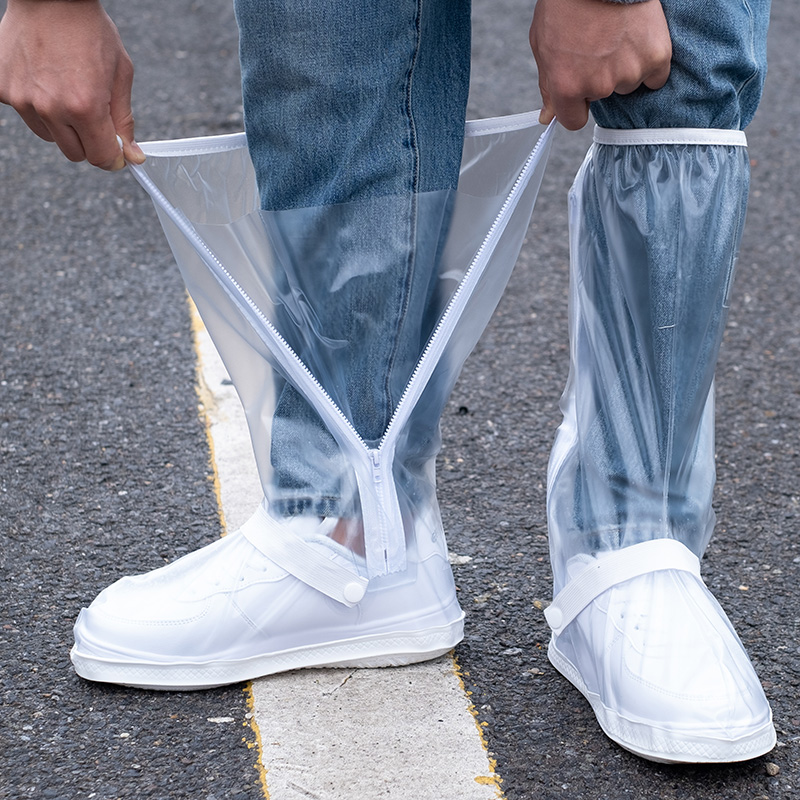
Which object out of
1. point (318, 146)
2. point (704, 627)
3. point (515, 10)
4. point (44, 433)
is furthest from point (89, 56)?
point (515, 10)

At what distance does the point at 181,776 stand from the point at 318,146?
750 mm

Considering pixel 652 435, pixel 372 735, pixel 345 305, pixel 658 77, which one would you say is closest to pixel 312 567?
pixel 372 735

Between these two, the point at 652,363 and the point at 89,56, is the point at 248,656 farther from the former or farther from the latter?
the point at 89,56

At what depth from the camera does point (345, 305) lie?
1384 millimetres

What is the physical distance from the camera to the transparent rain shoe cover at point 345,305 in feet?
4.49

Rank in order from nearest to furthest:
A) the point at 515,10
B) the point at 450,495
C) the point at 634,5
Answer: the point at 634,5 → the point at 450,495 → the point at 515,10

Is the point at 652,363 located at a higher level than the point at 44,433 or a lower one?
higher

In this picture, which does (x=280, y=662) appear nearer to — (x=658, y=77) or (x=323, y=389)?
(x=323, y=389)

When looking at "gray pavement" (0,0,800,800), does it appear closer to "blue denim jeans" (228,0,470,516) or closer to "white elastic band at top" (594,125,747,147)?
"blue denim jeans" (228,0,470,516)

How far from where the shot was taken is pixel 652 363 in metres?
1.37

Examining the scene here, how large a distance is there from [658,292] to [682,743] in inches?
20.5

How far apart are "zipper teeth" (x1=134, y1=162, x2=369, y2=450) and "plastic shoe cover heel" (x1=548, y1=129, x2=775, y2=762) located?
31 cm

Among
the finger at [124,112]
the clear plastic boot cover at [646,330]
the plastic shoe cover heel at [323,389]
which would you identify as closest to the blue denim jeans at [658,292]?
the clear plastic boot cover at [646,330]

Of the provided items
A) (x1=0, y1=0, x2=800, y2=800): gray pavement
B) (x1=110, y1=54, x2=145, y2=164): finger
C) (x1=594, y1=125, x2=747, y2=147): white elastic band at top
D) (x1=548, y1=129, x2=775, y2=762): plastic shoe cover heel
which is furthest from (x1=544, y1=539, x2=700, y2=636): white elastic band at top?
(x1=110, y1=54, x2=145, y2=164): finger
